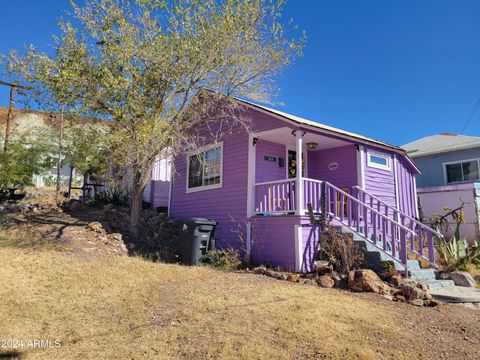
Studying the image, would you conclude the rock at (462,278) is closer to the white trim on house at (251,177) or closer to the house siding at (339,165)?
the house siding at (339,165)

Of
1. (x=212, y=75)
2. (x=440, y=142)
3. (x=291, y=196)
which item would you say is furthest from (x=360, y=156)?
(x=440, y=142)

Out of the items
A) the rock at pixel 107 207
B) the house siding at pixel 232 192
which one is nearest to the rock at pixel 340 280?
the house siding at pixel 232 192

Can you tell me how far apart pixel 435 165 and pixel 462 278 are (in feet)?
39.6

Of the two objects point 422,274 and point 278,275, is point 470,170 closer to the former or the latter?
point 422,274

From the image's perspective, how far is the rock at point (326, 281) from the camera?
7164 millimetres

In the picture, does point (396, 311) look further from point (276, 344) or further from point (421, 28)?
point (421, 28)

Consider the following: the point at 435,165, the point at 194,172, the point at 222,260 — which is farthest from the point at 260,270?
the point at 435,165

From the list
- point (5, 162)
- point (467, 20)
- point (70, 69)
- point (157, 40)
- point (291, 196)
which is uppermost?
point (467, 20)

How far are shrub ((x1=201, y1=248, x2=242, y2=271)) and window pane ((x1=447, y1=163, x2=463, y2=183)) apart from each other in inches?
535

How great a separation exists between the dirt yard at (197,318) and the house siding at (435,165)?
13.5 meters

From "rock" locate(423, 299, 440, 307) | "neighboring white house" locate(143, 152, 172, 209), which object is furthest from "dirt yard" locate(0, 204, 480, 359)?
"neighboring white house" locate(143, 152, 172, 209)

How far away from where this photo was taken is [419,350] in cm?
421

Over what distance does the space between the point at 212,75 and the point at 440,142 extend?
584 inches

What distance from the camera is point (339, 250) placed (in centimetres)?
796
